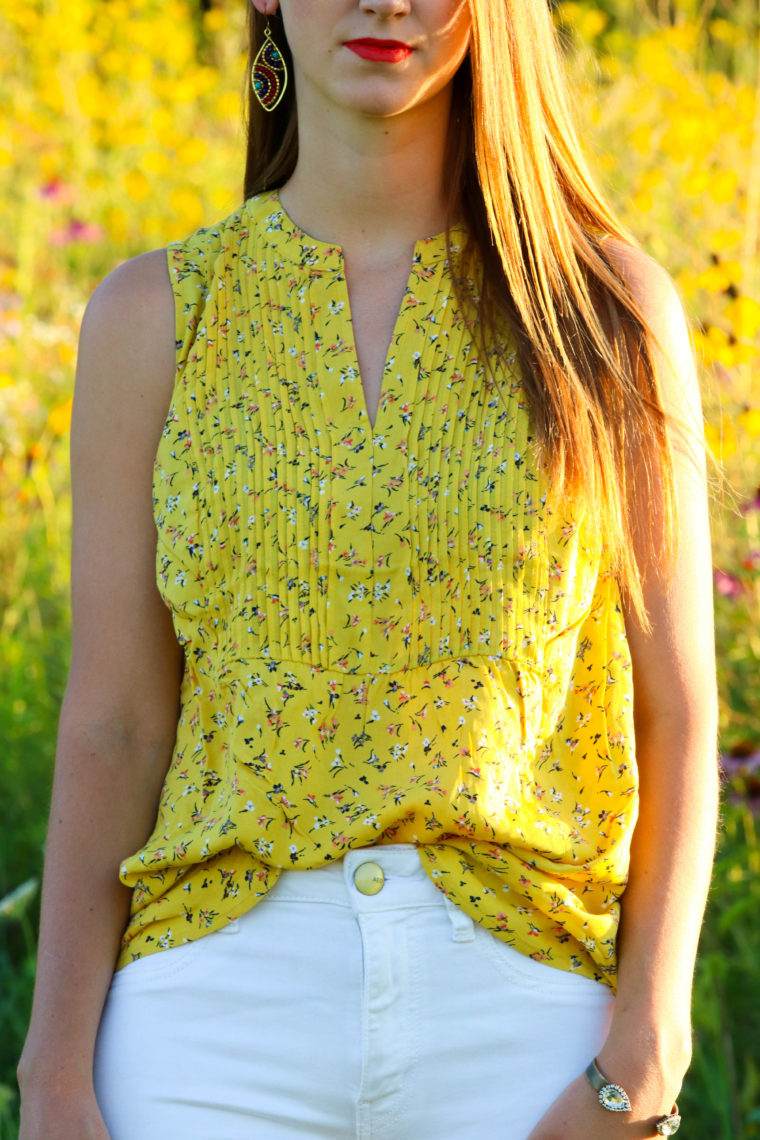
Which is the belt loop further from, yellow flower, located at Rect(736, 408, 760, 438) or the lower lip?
yellow flower, located at Rect(736, 408, 760, 438)

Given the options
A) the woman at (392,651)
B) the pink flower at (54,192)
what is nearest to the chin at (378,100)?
the woman at (392,651)

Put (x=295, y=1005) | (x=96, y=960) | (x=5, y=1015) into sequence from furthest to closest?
(x=5, y=1015) < (x=96, y=960) < (x=295, y=1005)

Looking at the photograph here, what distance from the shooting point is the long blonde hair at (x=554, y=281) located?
1433 mm

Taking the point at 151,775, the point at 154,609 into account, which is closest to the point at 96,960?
the point at 151,775

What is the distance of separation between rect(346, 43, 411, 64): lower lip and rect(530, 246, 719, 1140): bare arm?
321 mm

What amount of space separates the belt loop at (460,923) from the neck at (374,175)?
2.39 ft

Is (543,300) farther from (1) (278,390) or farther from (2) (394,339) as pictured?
(1) (278,390)

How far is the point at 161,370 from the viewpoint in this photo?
1537mm

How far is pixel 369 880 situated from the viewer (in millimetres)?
1348

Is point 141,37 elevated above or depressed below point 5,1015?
above

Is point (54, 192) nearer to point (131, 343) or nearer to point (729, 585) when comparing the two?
point (729, 585)

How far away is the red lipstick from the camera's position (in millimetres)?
1441

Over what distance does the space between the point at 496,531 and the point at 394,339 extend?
0.83ft

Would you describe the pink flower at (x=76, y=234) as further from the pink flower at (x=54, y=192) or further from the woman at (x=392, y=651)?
the woman at (x=392, y=651)
